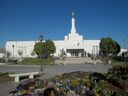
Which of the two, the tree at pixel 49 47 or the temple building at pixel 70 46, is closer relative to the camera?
the tree at pixel 49 47

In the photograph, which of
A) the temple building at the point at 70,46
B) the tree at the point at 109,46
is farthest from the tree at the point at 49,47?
the tree at the point at 109,46

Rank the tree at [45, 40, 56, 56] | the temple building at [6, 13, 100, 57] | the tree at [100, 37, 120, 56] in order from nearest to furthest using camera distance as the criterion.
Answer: the tree at [100, 37, 120, 56]
the tree at [45, 40, 56, 56]
the temple building at [6, 13, 100, 57]

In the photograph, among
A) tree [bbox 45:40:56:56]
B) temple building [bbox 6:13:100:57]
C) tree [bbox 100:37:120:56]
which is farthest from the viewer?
temple building [bbox 6:13:100:57]

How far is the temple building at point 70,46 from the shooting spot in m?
87.4

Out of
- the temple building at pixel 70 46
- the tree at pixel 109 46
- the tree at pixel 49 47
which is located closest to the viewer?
the tree at pixel 109 46

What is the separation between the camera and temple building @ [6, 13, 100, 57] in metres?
87.4

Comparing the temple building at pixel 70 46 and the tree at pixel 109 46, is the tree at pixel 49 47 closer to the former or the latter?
the temple building at pixel 70 46

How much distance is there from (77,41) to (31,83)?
77.7m

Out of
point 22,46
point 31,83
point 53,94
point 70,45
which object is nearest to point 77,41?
point 70,45

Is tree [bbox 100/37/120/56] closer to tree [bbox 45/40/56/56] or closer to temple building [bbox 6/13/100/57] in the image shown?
temple building [bbox 6/13/100/57]

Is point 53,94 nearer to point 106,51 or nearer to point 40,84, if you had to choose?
point 40,84

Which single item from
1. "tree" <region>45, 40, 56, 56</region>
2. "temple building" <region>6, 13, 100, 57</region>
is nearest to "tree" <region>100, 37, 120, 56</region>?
"temple building" <region>6, 13, 100, 57</region>

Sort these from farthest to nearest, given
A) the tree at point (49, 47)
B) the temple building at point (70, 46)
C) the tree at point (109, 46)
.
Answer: the temple building at point (70, 46), the tree at point (49, 47), the tree at point (109, 46)

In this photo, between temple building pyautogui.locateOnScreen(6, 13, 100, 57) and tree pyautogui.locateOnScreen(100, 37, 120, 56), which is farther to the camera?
temple building pyautogui.locateOnScreen(6, 13, 100, 57)
